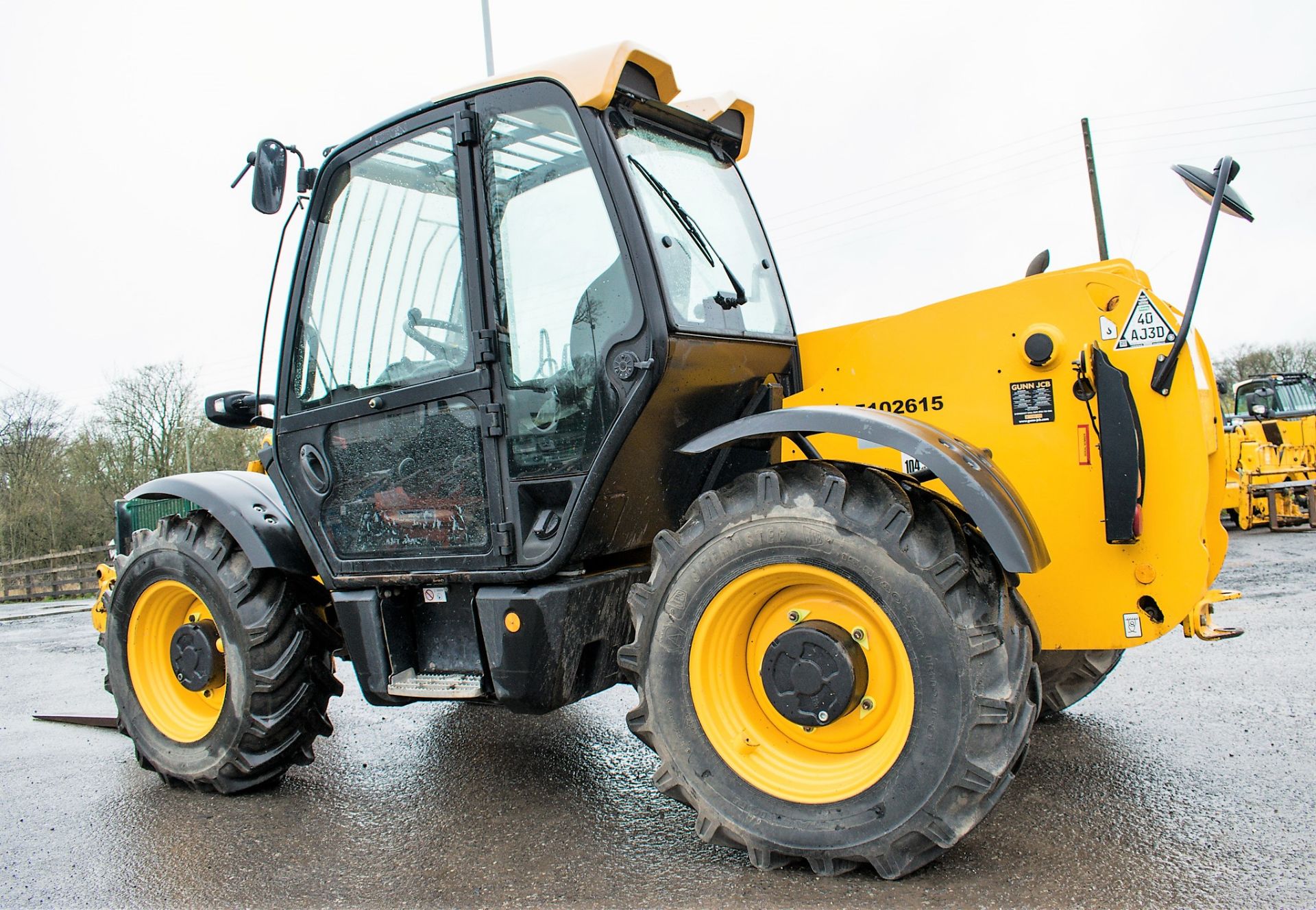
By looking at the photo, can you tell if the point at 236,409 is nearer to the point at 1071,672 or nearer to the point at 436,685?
the point at 436,685

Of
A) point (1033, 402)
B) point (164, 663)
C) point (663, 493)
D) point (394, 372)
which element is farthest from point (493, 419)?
point (164, 663)

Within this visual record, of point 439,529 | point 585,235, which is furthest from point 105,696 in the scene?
point 585,235

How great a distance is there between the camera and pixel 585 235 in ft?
10.7

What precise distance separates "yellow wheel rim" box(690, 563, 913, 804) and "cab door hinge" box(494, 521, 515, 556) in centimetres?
81

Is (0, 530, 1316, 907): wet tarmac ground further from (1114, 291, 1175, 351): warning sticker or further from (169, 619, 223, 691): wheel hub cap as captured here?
(1114, 291, 1175, 351): warning sticker

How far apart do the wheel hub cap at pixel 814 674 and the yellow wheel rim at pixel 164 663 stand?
274cm

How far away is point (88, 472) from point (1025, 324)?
3099 cm

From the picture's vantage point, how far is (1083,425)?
10.2ft

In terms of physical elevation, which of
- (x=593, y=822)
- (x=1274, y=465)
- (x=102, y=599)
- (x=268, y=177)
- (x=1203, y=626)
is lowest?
(x=593, y=822)

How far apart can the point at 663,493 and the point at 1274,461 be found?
593 inches

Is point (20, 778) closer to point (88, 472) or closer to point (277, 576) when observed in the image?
point (277, 576)

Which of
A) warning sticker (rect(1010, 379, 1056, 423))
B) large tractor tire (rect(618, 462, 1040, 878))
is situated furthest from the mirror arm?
large tractor tire (rect(618, 462, 1040, 878))

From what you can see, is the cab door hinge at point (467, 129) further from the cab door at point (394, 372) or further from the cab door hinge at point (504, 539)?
the cab door hinge at point (504, 539)

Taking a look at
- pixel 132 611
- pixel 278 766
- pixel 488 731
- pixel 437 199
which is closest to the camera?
pixel 437 199
